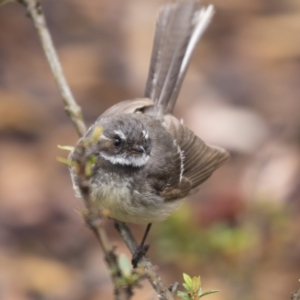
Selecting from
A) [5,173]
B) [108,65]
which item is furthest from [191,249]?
[108,65]

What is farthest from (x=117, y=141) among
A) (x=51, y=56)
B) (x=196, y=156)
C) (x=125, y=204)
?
(x=196, y=156)

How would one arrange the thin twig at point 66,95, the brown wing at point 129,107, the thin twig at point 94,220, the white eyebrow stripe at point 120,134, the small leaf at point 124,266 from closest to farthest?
1. the thin twig at point 94,220
2. the small leaf at point 124,266
3. the thin twig at point 66,95
4. the white eyebrow stripe at point 120,134
5. the brown wing at point 129,107

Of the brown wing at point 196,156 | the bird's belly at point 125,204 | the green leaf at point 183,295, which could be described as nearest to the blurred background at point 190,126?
the brown wing at point 196,156

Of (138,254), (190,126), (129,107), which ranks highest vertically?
(190,126)

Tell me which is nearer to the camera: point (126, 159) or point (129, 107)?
point (126, 159)

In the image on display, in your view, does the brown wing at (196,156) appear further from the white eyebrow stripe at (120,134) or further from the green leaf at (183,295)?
the green leaf at (183,295)

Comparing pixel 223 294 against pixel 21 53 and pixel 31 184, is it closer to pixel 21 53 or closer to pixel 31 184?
pixel 31 184

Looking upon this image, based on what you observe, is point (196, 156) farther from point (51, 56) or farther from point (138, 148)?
point (51, 56)
